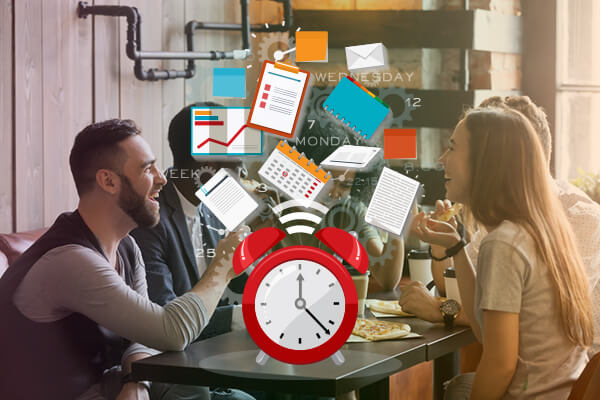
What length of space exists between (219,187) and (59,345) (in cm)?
78

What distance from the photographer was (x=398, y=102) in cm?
280

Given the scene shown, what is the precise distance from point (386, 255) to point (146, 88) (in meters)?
1.06

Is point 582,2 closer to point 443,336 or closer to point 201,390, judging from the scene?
point 443,336

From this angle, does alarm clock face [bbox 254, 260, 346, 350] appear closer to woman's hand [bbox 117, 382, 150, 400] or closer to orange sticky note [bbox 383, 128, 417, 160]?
woman's hand [bbox 117, 382, 150, 400]

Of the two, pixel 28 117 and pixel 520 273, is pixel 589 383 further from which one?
pixel 28 117

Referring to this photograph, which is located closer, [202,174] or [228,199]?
[228,199]

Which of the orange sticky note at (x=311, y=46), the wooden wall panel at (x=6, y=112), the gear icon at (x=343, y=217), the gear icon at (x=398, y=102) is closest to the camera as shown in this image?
the wooden wall panel at (x=6, y=112)

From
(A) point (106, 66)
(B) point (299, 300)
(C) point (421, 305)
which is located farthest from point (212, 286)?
(A) point (106, 66)

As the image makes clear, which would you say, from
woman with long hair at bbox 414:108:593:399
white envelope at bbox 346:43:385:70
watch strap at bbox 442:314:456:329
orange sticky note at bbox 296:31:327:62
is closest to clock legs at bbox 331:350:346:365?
woman with long hair at bbox 414:108:593:399

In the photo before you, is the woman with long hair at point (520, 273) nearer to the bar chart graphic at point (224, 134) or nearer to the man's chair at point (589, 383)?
the man's chair at point (589, 383)

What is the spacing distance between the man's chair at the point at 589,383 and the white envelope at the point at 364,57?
1.31 metres

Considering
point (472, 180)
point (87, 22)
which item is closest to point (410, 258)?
point (472, 180)

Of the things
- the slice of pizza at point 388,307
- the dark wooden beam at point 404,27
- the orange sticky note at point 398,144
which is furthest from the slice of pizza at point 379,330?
the dark wooden beam at point 404,27

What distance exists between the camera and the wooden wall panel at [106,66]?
2490 millimetres
